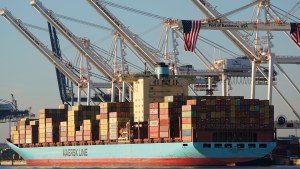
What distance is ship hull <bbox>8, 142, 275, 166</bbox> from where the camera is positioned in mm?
92812

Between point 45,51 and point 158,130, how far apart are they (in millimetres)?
35641

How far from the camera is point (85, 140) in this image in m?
108

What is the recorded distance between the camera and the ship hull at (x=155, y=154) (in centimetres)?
9281

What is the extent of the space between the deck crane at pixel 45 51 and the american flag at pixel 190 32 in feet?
115

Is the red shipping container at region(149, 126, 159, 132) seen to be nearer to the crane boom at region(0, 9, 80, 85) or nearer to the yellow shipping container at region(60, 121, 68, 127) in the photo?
the yellow shipping container at region(60, 121, 68, 127)

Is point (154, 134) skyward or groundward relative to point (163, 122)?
groundward

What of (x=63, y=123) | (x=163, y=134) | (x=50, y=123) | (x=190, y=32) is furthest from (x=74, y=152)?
(x=190, y=32)

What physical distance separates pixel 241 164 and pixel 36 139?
114 ft

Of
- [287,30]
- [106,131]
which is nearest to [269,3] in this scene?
[287,30]

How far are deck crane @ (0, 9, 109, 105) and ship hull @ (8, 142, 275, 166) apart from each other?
14.8 m

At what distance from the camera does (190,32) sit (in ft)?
308

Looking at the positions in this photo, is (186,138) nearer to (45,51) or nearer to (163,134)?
(163,134)

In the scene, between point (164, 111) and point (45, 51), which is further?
point (45, 51)

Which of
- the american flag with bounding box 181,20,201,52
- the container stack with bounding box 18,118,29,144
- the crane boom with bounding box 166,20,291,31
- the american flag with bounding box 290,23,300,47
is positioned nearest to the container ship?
the container stack with bounding box 18,118,29,144
